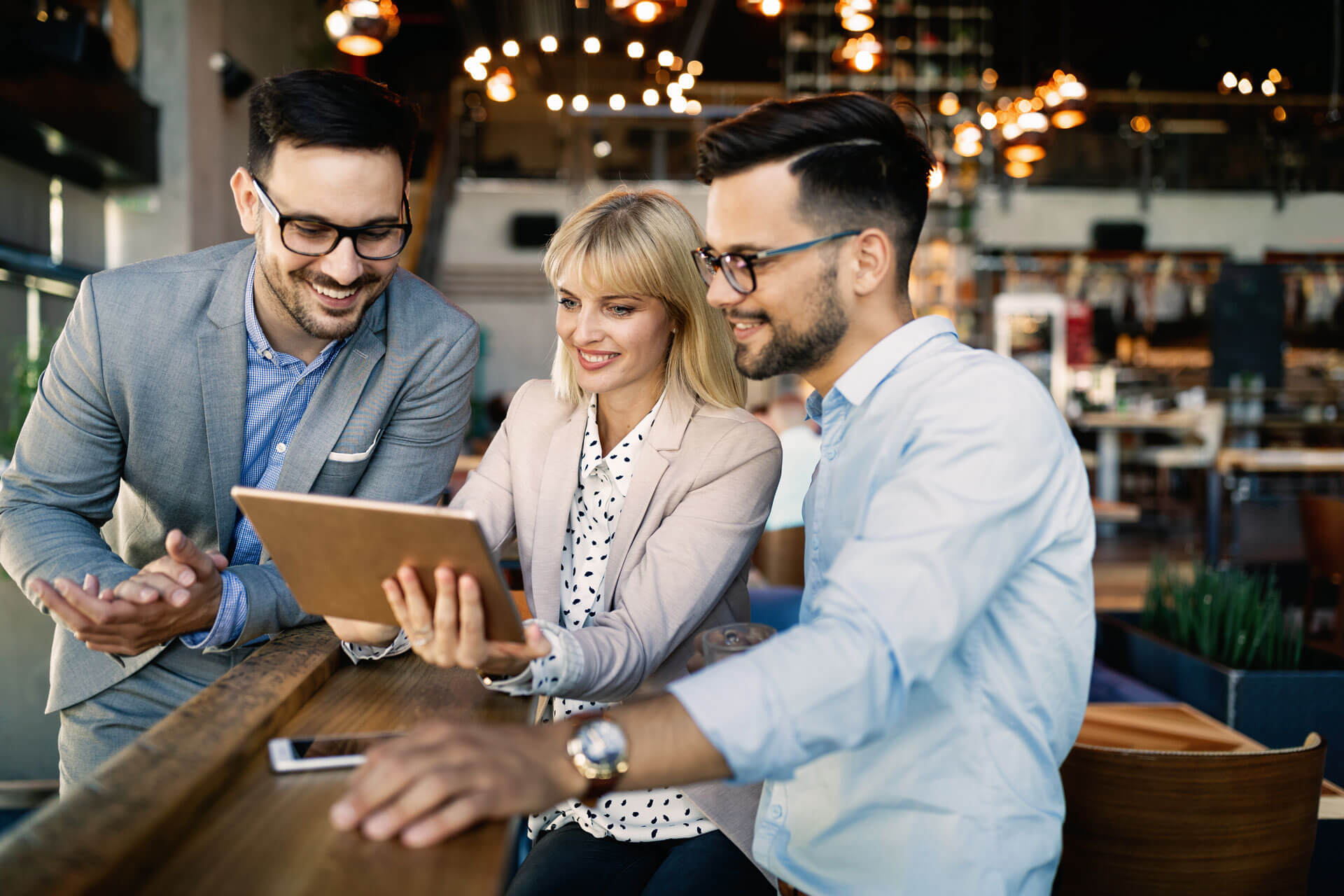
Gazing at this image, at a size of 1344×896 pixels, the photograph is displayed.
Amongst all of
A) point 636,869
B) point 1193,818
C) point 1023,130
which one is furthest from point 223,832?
point 1023,130

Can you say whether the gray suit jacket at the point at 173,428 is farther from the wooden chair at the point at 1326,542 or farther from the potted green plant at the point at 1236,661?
the wooden chair at the point at 1326,542

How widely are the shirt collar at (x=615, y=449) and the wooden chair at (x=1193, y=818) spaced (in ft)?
2.83

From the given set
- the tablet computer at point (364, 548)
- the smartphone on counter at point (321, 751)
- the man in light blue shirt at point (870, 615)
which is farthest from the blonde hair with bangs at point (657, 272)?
the smartphone on counter at point (321, 751)

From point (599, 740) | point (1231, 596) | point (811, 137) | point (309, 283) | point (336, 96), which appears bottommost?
point (1231, 596)

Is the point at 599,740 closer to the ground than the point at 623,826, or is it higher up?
higher up

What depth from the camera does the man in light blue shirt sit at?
0.87m

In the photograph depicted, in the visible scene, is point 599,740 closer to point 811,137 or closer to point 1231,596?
point 811,137

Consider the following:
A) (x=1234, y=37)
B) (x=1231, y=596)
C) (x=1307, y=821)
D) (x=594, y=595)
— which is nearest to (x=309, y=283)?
(x=594, y=595)

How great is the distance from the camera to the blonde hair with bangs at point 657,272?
1720mm

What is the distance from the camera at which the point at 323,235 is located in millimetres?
1577

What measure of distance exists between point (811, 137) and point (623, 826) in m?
1.08

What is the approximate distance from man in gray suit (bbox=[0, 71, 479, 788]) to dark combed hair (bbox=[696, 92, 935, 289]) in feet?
2.08

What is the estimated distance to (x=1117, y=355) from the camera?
12594 mm

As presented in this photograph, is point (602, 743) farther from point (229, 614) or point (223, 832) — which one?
point (229, 614)
